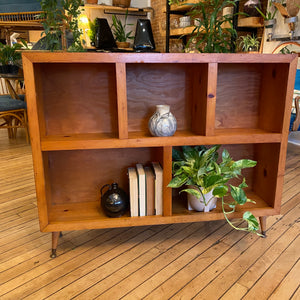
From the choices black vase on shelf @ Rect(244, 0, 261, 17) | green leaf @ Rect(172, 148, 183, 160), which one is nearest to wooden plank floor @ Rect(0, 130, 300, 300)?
green leaf @ Rect(172, 148, 183, 160)

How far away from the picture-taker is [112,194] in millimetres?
1613

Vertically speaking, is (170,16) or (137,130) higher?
(170,16)

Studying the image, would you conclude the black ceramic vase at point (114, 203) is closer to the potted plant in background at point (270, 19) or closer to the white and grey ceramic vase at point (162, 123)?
the white and grey ceramic vase at point (162, 123)

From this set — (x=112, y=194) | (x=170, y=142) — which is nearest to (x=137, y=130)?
(x=170, y=142)

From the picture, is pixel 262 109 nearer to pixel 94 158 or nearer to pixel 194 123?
pixel 194 123

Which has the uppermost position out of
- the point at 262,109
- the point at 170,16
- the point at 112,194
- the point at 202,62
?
the point at 170,16

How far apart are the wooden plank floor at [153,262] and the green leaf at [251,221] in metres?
0.18

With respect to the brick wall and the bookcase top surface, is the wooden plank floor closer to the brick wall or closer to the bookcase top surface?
the bookcase top surface

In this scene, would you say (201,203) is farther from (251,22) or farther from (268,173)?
(251,22)

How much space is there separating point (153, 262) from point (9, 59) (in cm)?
301

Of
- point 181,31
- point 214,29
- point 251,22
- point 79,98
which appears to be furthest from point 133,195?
point 181,31

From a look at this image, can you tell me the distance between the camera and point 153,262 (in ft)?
5.10

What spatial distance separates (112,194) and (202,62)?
2.72 ft

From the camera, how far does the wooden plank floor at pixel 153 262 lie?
1348mm
